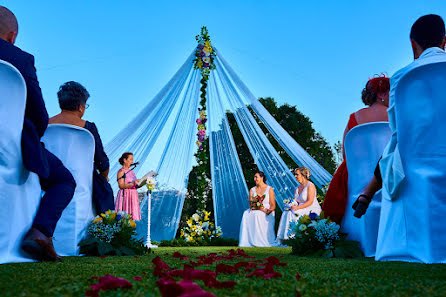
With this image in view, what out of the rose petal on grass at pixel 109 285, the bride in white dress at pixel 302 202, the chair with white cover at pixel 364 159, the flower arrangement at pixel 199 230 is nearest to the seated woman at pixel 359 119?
the chair with white cover at pixel 364 159

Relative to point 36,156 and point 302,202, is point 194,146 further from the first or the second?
point 36,156

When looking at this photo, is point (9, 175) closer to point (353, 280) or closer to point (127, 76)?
point (353, 280)

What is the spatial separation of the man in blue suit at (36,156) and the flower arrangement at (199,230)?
6.26 m

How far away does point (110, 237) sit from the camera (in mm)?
3408

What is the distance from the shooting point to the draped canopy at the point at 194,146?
7301 millimetres

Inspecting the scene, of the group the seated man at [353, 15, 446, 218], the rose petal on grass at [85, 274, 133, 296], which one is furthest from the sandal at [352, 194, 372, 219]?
the rose petal on grass at [85, 274, 133, 296]

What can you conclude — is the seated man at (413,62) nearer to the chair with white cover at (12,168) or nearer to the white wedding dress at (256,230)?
the chair with white cover at (12,168)

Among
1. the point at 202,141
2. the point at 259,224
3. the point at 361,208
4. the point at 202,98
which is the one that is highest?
the point at 202,98

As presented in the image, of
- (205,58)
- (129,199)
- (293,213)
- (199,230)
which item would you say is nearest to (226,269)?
(129,199)

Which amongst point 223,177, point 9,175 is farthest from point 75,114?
point 223,177

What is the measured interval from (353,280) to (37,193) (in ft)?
6.39

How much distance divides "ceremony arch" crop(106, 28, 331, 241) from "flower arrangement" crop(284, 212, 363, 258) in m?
3.16

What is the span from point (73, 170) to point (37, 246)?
3.87 ft

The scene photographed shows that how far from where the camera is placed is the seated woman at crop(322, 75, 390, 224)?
11.5 ft
